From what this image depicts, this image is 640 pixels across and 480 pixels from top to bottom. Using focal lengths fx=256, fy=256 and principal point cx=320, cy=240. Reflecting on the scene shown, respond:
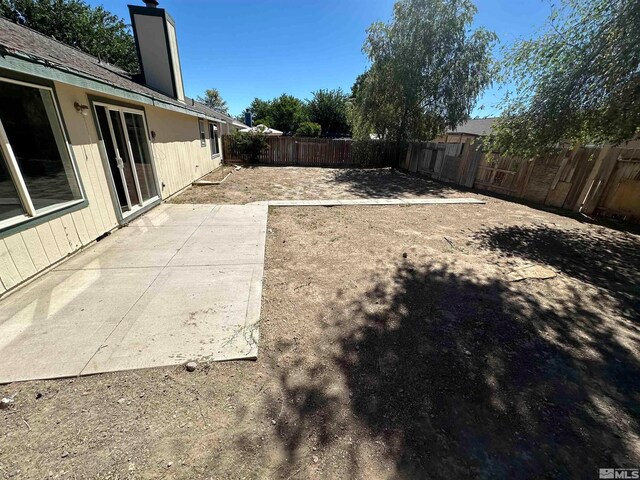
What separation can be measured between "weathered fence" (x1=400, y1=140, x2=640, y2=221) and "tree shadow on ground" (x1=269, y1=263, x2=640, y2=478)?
5.83 meters

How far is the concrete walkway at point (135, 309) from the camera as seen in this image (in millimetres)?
2297

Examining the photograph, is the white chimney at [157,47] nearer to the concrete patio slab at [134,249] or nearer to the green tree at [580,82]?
the concrete patio slab at [134,249]

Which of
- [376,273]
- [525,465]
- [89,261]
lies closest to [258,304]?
[376,273]

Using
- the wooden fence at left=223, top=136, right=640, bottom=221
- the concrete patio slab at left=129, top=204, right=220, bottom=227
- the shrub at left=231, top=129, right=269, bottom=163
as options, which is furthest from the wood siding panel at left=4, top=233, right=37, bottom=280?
the shrub at left=231, top=129, right=269, bottom=163

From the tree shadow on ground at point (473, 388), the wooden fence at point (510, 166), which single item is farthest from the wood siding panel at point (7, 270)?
the wooden fence at point (510, 166)

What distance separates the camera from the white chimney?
26.1 feet

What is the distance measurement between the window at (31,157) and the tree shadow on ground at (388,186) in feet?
24.8

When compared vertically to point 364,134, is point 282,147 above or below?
below

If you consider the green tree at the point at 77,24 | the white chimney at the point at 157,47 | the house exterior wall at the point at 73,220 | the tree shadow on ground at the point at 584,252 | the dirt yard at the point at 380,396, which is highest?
the green tree at the point at 77,24

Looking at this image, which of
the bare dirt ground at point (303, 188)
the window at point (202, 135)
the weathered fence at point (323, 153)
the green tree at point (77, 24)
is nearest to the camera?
the bare dirt ground at point (303, 188)

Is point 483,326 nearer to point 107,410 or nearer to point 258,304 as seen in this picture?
point 258,304

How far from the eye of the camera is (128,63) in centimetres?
2272

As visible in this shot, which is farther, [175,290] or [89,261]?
[89,261]

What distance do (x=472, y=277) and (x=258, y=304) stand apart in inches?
125
